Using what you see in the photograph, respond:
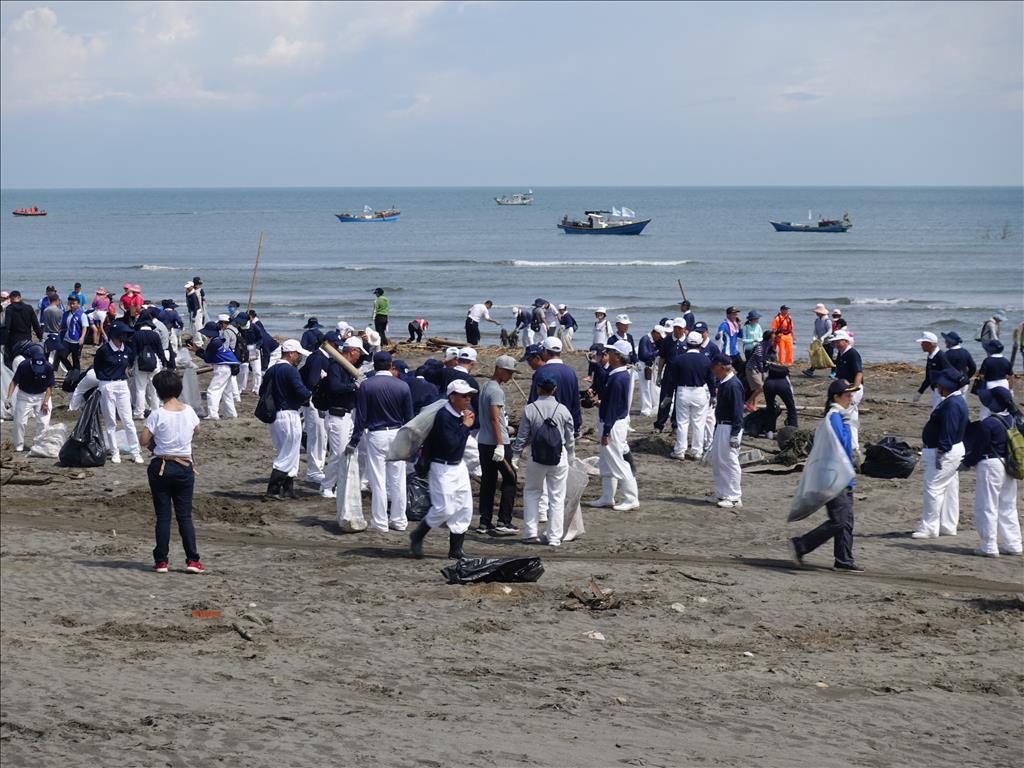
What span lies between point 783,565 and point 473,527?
341cm

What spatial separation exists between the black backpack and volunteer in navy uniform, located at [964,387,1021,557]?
160 inches

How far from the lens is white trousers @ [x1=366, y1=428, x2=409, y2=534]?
41.5ft

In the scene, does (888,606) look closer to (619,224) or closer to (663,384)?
(663,384)

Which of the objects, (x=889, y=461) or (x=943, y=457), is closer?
(x=943, y=457)

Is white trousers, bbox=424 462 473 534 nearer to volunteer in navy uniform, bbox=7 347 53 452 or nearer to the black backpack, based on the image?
the black backpack

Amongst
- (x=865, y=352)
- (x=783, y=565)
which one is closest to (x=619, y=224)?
(x=865, y=352)

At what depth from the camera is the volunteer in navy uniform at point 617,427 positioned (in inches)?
530

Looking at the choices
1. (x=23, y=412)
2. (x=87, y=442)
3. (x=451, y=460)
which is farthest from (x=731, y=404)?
(x=23, y=412)

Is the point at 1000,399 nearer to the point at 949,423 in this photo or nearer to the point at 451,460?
the point at 949,423

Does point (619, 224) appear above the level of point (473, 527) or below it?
above

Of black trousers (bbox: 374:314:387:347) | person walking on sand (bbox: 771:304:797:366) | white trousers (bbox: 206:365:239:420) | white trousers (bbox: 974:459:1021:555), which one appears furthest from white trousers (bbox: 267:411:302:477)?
black trousers (bbox: 374:314:387:347)

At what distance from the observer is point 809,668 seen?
907 centimetres

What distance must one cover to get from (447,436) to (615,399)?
277 cm

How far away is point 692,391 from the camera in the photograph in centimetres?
1647
